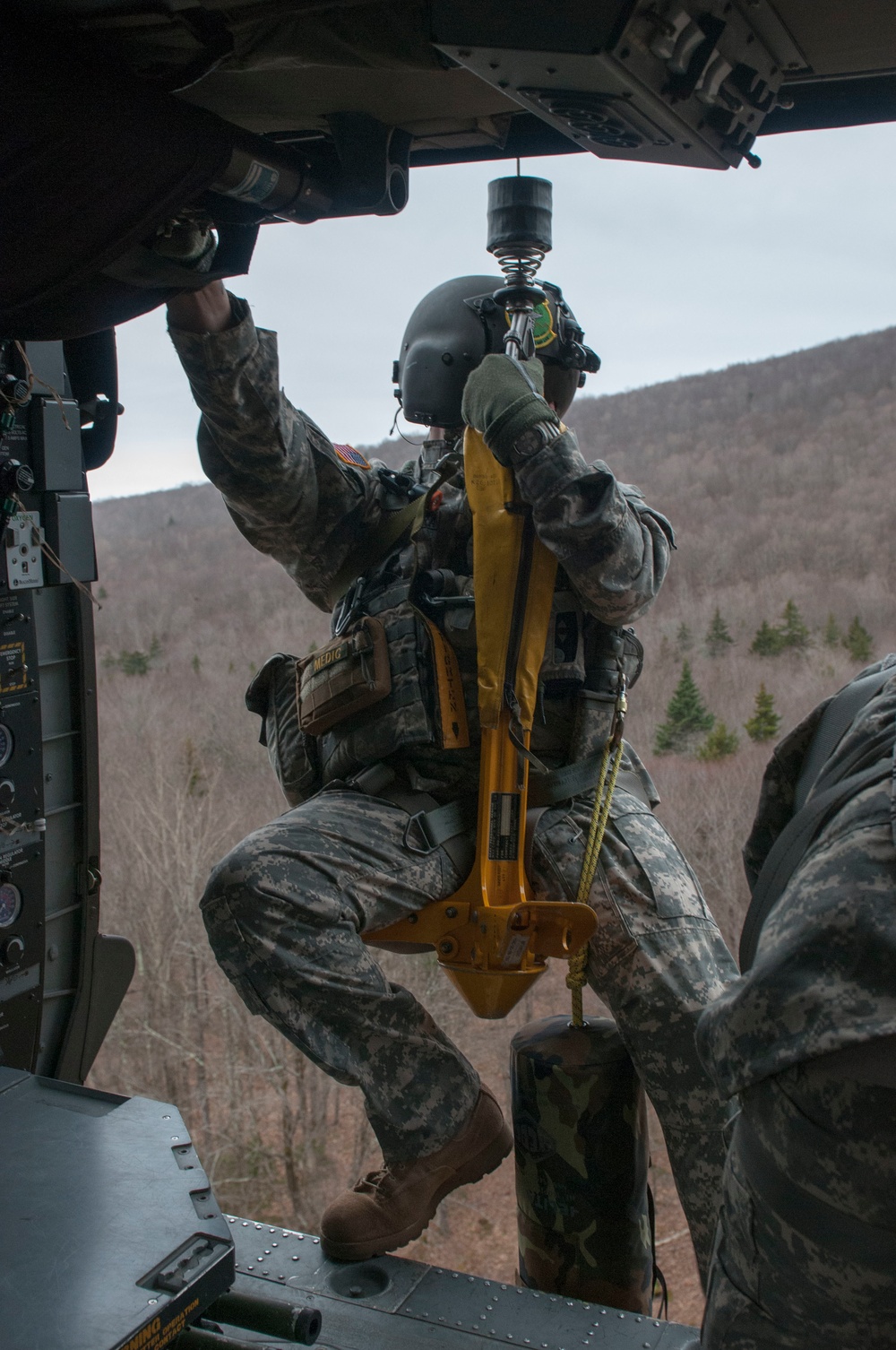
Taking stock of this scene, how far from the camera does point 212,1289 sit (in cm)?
173

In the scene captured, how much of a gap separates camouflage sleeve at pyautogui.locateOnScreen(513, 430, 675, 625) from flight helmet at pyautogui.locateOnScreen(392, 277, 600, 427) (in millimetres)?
359

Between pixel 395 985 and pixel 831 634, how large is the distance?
1200cm

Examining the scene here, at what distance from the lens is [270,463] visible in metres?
2.60

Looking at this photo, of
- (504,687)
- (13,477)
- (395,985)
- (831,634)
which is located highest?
(831,634)

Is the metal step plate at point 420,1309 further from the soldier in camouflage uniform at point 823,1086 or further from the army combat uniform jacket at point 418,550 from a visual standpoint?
the army combat uniform jacket at point 418,550

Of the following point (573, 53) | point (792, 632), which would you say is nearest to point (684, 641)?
point (792, 632)

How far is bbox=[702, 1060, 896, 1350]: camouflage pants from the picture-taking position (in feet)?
3.67

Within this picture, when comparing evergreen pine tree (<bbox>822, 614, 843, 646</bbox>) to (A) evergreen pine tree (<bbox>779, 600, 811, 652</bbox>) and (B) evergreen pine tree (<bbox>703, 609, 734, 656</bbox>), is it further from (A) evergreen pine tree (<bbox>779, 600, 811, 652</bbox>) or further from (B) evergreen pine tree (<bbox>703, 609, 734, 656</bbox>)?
(B) evergreen pine tree (<bbox>703, 609, 734, 656</bbox>)

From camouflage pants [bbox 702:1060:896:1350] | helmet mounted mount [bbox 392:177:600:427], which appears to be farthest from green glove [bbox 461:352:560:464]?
camouflage pants [bbox 702:1060:896:1350]

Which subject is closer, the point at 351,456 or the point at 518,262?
the point at 518,262

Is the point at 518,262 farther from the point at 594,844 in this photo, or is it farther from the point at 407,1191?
the point at 407,1191

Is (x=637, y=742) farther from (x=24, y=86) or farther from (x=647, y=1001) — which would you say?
(x=24, y=86)

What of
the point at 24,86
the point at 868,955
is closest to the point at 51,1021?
the point at 24,86

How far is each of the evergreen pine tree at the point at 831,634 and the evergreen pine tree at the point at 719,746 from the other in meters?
2.39
